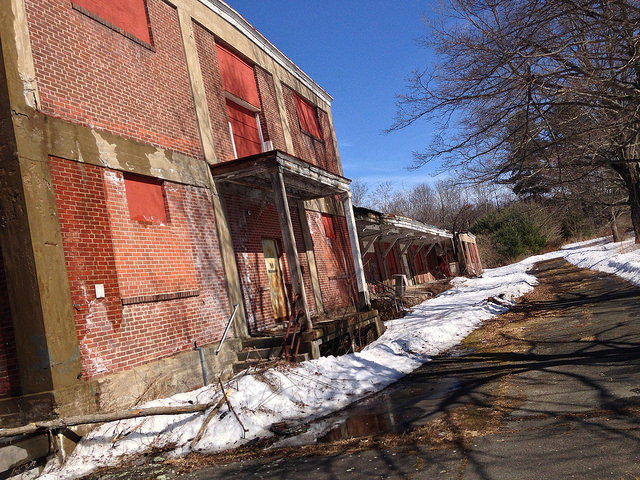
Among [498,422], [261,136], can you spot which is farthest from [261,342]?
[261,136]

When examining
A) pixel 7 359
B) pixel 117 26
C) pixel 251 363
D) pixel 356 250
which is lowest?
pixel 251 363

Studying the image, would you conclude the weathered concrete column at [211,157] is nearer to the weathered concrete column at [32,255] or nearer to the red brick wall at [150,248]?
the red brick wall at [150,248]

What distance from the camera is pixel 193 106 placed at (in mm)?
10078

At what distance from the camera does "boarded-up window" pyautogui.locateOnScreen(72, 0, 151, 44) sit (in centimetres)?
815

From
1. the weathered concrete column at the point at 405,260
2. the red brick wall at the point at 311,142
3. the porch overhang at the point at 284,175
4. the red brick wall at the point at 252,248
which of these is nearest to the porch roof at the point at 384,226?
the weathered concrete column at the point at 405,260

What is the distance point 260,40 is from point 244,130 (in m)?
3.03

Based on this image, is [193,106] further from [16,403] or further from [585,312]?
[585,312]

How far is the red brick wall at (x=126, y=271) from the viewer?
675 cm

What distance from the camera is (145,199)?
27.2ft

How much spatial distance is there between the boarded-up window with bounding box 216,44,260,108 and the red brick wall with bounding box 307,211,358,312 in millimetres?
3710

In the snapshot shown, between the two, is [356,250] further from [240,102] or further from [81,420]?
[81,420]

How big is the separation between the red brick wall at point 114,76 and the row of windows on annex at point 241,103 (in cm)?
182

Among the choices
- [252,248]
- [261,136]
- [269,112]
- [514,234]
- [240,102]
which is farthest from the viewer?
[514,234]

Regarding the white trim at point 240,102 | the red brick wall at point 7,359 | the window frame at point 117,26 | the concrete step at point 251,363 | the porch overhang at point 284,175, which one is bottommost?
the concrete step at point 251,363
